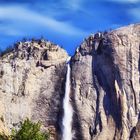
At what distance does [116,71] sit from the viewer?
54812mm

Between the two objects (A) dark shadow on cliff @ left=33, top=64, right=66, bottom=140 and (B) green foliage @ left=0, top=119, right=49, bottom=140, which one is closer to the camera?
(B) green foliage @ left=0, top=119, right=49, bottom=140

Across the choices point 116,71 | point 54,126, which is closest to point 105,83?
point 116,71

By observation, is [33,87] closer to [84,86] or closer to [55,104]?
[55,104]

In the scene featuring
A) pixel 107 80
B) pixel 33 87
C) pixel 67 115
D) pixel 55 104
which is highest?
pixel 33 87

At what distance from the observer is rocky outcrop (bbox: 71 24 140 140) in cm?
5416

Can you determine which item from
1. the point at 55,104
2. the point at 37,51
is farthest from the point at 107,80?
the point at 37,51

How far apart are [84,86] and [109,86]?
2431 mm

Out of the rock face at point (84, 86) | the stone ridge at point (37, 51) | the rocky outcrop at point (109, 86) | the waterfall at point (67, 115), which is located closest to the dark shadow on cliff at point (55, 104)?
the rock face at point (84, 86)

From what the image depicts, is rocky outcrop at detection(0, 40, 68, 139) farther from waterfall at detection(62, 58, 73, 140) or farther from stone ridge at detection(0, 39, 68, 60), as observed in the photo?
waterfall at detection(62, 58, 73, 140)

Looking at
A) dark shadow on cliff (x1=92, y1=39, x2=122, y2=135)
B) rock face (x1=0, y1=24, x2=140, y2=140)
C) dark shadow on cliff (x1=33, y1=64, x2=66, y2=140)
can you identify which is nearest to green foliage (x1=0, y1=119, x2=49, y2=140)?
rock face (x1=0, y1=24, x2=140, y2=140)

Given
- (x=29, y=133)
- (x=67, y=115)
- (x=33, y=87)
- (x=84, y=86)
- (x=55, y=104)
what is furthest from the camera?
(x=33, y=87)

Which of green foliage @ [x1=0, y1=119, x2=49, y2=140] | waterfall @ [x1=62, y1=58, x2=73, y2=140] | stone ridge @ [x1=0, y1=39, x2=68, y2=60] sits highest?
stone ridge @ [x1=0, y1=39, x2=68, y2=60]

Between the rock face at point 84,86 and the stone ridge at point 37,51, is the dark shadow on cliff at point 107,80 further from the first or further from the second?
the stone ridge at point 37,51

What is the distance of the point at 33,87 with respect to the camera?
58.9 m
